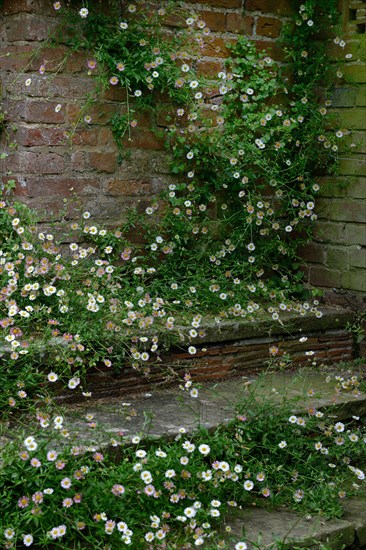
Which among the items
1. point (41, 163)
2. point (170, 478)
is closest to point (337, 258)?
point (41, 163)

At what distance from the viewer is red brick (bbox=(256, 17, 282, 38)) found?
5.08 metres

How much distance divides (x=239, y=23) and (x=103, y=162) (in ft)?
4.13

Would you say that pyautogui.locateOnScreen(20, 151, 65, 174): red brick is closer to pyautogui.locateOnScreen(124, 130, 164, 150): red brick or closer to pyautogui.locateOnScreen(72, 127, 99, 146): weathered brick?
pyautogui.locateOnScreen(72, 127, 99, 146): weathered brick

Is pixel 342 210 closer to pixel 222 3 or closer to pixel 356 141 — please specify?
pixel 356 141

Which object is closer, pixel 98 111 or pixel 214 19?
pixel 98 111

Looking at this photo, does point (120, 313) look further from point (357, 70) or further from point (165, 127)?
point (357, 70)

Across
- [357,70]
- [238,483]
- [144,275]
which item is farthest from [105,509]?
[357,70]

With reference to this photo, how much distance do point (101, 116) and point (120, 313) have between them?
1.18m

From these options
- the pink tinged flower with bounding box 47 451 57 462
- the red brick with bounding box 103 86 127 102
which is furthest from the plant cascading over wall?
the pink tinged flower with bounding box 47 451 57 462

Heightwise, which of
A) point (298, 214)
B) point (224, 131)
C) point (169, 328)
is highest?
point (224, 131)

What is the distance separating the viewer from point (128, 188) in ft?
15.3

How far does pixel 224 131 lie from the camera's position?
16.2 feet

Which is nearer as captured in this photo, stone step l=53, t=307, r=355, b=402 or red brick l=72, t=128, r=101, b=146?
stone step l=53, t=307, r=355, b=402

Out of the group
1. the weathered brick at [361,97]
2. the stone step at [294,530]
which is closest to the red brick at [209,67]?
the weathered brick at [361,97]
